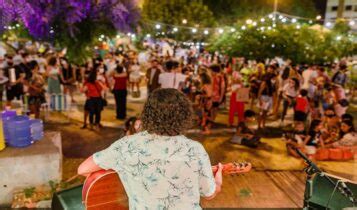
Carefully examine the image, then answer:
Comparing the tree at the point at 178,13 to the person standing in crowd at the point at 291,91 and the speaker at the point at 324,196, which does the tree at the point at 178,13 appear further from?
the speaker at the point at 324,196

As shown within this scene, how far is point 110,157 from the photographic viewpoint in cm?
228

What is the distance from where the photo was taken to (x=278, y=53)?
14.1m

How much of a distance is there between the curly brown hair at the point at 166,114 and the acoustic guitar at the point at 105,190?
0.62 metres

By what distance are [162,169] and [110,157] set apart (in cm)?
35

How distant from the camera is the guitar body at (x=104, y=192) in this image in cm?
277

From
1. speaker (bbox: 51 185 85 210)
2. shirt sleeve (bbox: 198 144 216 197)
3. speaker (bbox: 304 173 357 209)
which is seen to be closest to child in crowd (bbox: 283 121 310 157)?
speaker (bbox: 304 173 357 209)

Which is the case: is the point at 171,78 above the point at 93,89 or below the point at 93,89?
above

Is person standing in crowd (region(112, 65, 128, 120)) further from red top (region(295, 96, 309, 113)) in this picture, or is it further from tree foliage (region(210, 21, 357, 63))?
tree foliage (region(210, 21, 357, 63))

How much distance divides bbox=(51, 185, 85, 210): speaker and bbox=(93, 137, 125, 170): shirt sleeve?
163cm

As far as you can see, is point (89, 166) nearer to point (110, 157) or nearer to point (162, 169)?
point (110, 157)

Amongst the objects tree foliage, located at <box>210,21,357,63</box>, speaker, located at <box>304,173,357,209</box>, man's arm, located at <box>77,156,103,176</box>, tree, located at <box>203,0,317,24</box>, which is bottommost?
speaker, located at <box>304,173,357,209</box>

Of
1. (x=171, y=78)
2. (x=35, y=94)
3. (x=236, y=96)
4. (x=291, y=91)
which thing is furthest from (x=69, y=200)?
(x=291, y=91)

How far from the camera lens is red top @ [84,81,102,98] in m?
8.39

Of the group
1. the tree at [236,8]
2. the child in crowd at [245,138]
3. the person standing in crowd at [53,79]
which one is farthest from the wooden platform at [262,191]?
the tree at [236,8]
